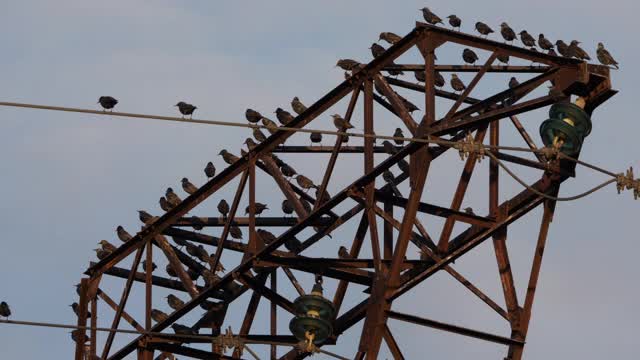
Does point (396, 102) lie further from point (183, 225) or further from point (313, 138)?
point (313, 138)

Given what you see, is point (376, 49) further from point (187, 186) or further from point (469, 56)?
point (187, 186)

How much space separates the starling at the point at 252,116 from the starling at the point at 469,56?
489cm

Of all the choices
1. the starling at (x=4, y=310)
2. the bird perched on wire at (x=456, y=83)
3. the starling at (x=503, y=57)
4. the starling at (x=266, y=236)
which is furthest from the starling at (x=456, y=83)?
the starling at (x=4, y=310)

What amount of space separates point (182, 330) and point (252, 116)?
684 centimetres

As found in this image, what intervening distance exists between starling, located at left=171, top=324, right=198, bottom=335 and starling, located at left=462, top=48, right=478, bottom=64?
673 cm

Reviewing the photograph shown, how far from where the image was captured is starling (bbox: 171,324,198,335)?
36.4 metres

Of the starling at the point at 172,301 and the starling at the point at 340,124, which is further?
the starling at the point at 172,301

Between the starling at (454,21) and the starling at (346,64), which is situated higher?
the starling at (454,21)

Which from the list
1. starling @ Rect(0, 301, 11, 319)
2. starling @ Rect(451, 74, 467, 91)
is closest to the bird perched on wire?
starling @ Rect(451, 74, 467, 91)

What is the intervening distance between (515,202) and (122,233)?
1569cm

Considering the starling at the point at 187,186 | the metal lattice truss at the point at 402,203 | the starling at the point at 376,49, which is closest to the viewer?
the metal lattice truss at the point at 402,203

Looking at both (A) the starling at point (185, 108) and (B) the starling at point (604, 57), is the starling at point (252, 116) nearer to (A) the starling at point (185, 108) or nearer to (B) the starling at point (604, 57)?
(A) the starling at point (185, 108)

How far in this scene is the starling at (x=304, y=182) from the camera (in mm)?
38312

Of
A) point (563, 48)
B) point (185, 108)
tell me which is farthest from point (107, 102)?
point (563, 48)
